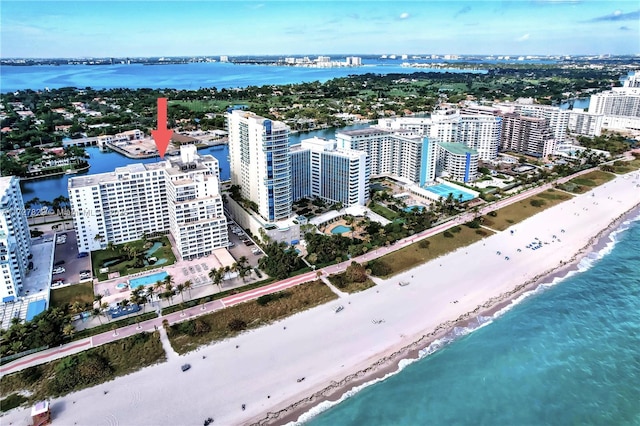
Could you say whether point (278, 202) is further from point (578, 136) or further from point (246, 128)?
point (578, 136)

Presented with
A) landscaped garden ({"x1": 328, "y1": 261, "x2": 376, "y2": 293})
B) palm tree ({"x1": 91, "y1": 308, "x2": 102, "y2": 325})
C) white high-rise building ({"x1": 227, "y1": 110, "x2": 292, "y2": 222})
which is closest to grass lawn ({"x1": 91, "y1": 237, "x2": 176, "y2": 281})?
palm tree ({"x1": 91, "y1": 308, "x2": 102, "y2": 325})

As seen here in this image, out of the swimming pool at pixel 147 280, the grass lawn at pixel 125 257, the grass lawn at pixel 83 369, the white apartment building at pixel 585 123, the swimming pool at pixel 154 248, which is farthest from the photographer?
the white apartment building at pixel 585 123

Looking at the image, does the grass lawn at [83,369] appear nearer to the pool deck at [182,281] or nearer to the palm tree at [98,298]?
the palm tree at [98,298]

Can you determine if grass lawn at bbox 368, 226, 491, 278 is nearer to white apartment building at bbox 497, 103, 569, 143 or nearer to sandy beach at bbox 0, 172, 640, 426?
sandy beach at bbox 0, 172, 640, 426

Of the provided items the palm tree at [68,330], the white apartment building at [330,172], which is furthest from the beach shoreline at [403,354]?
the white apartment building at [330,172]

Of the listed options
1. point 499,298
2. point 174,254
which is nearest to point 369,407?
point 499,298

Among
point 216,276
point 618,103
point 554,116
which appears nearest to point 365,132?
point 216,276
